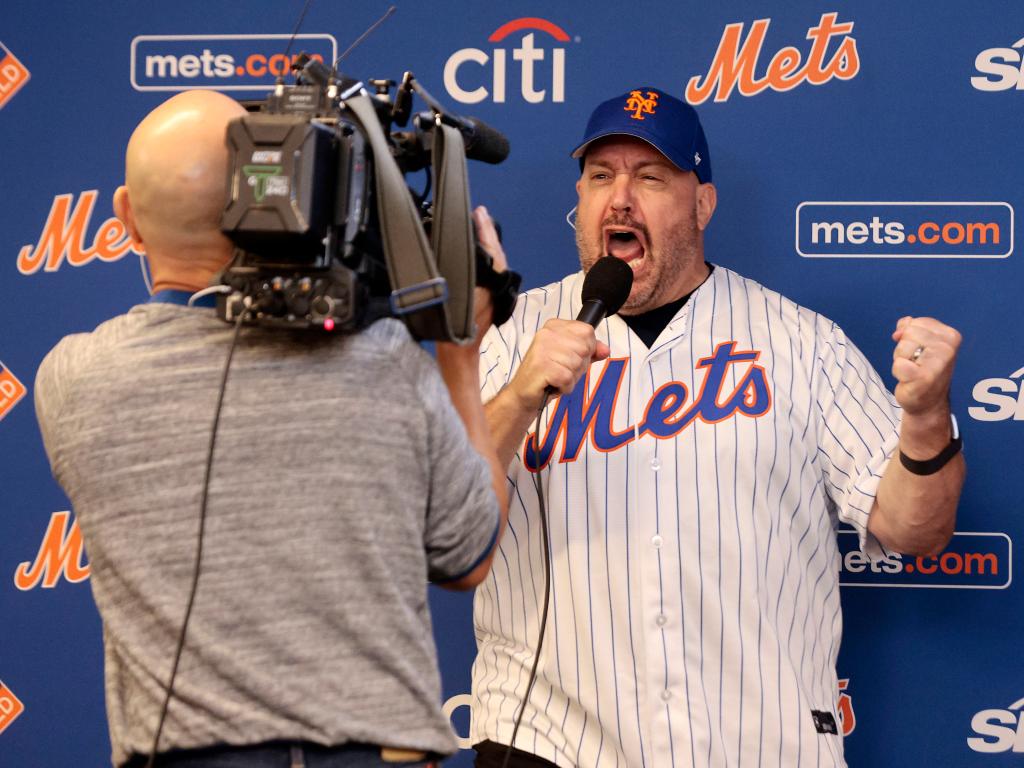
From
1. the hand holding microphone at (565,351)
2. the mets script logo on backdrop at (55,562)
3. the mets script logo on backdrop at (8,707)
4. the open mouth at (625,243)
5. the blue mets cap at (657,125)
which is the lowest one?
the mets script logo on backdrop at (8,707)

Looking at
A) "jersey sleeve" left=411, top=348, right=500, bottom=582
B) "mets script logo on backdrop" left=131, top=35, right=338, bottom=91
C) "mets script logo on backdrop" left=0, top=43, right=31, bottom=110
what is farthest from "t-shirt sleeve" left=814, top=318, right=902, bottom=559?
"mets script logo on backdrop" left=0, top=43, right=31, bottom=110

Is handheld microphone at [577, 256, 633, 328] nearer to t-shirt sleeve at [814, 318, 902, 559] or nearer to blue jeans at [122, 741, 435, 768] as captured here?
t-shirt sleeve at [814, 318, 902, 559]

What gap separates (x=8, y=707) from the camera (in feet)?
8.34

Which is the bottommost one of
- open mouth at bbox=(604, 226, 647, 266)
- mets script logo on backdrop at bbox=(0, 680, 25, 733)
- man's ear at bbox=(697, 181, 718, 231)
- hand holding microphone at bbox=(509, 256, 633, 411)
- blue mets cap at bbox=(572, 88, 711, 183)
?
mets script logo on backdrop at bbox=(0, 680, 25, 733)

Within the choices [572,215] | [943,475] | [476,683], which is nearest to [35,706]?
[476,683]

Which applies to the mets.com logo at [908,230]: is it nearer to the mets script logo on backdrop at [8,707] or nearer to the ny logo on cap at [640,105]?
the ny logo on cap at [640,105]

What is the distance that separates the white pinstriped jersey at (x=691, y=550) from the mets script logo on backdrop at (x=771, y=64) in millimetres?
496

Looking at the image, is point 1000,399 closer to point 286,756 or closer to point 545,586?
point 545,586

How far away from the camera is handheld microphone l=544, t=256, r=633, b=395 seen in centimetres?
199

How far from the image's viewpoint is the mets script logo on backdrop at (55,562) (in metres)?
2.54

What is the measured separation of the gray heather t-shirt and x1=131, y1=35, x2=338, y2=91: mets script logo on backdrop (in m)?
1.36

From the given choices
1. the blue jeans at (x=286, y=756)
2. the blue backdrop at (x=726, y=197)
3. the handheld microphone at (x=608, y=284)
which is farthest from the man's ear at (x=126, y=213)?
the blue backdrop at (x=726, y=197)

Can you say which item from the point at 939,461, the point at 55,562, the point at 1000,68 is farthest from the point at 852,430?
the point at 55,562

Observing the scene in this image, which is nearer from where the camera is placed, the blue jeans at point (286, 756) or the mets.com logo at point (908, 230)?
the blue jeans at point (286, 756)
